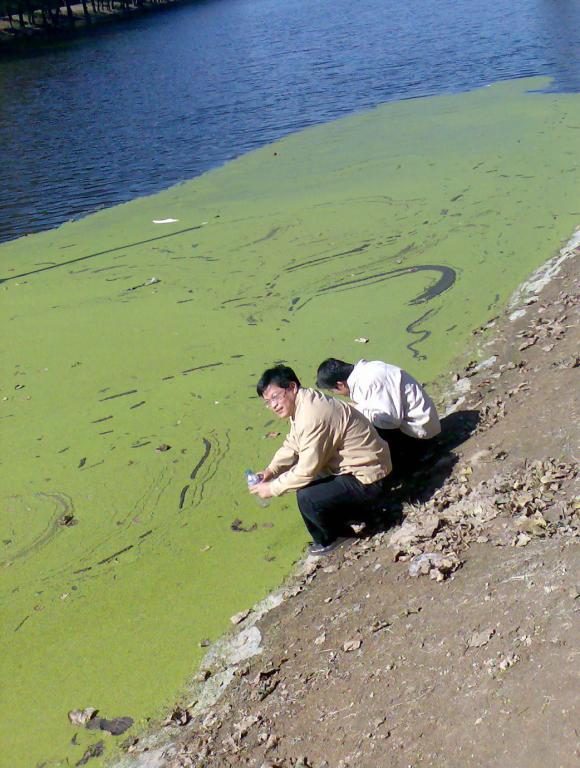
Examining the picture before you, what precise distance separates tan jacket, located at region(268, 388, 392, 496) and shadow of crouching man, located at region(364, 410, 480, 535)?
Answer: 26 centimetres

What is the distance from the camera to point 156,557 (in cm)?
465

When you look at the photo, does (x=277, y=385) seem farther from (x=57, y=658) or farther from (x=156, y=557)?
(x=57, y=658)

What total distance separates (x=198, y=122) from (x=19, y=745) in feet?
52.5

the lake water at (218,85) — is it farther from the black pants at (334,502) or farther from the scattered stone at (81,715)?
the scattered stone at (81,715)

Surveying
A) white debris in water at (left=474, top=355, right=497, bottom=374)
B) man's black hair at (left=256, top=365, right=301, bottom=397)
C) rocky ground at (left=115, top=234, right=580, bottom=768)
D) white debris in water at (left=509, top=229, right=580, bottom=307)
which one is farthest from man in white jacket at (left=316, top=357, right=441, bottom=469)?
white debris in water at (left=509, top=229, right=580, bottom=307)

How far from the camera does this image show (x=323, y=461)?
415 centimetres

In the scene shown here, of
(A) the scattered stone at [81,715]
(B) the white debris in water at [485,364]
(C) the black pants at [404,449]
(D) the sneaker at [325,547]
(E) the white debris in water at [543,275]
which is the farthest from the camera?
(E) the white debris in water at [543,275]

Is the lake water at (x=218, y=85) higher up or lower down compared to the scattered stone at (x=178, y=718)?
higher up

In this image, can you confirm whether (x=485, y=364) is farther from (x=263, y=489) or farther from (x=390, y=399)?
(x=263, y=489)

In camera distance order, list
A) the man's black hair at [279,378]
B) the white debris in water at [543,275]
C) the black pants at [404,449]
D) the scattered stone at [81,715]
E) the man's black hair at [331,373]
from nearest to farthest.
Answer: the scattered stone at [81,715], the man's black hair at [279,378], the man's black hair at [331,373], the black pants at [404,449], the white debris in water at [543,275]

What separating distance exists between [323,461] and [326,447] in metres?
0.08

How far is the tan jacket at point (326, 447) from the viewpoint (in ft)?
13.2

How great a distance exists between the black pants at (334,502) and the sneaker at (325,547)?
18mm

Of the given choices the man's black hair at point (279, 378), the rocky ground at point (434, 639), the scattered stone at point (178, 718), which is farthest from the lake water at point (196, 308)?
the man's black hair at point (279, 378)
